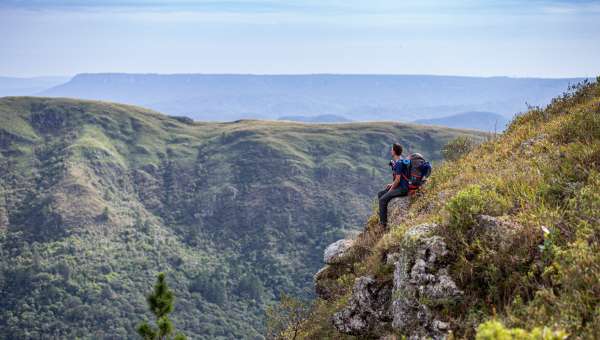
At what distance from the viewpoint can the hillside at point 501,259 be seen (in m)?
6.86

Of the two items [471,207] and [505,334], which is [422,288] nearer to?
[471,207]

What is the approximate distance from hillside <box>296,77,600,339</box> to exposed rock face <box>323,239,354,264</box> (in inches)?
89.4

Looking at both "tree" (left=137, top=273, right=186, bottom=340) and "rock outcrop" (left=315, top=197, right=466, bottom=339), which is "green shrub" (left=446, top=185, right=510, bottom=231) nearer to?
"rock outcrop" (left=315, top=197, right=466, bottom=339)

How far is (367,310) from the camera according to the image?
1074 cm

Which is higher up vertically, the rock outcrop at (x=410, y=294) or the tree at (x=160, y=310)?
the rock outcrop at (x=410, y=294)

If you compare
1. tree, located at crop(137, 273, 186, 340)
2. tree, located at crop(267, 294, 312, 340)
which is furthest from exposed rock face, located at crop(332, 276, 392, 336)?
tree, located at crop(137, 273, 186, 340)

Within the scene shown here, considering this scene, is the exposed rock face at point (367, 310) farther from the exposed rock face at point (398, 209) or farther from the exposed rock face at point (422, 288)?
the exposed rock face at point (398, 209)

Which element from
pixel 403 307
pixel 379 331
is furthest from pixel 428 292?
pixel 379 331

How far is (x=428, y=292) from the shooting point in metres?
8.87

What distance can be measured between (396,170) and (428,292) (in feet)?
21.7

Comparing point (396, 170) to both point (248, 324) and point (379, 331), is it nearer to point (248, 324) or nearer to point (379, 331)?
point (379, 331)

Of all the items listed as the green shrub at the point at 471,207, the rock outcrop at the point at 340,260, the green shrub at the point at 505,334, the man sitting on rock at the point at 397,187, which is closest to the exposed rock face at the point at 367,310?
the green shrub at the point at 471,207

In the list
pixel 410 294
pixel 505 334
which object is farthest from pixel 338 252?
pixel 505 334

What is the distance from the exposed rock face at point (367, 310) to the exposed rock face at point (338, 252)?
434 centimetres
